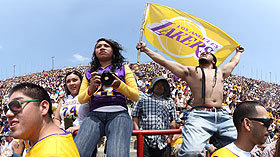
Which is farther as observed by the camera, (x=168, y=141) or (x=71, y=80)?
(x=168, y=141)

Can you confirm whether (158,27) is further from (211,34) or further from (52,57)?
(52,57)

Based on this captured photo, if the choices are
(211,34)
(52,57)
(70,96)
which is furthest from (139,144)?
(52,57)

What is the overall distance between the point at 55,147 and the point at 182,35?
3585mm

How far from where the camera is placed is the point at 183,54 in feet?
13.8

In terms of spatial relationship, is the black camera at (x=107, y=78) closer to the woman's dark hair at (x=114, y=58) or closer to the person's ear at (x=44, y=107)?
the woman's dark hair at (x=114, y=58)

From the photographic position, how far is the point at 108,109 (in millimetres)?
2234

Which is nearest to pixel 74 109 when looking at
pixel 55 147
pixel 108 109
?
pixel 108 109

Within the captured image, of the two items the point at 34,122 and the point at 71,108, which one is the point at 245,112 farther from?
the point at 71,108

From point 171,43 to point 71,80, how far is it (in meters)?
2.13

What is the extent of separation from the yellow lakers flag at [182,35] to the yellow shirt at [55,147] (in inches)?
120

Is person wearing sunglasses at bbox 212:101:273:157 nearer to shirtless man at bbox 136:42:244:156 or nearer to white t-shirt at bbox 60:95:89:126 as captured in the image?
shirtless man at bbox 136:42:244:156

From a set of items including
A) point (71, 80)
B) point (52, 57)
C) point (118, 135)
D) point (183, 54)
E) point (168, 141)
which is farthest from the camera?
point (52, 57)

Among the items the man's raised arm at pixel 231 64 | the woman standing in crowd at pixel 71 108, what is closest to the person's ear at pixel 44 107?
the woman standing in crowd at pixel 71 108

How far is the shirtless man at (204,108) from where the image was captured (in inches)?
92.0
